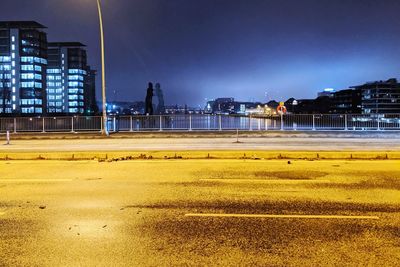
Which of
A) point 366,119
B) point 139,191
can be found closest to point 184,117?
point 366,119

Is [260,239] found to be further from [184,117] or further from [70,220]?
[184,117]

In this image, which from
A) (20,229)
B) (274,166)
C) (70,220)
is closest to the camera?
(20,229)

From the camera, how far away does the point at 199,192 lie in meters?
10.0

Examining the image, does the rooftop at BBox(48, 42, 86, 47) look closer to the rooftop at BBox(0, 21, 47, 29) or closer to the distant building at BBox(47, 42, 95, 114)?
the distant building at BBox(47, 42, 95, 114)

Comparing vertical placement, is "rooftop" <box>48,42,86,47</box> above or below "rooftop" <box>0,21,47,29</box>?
above

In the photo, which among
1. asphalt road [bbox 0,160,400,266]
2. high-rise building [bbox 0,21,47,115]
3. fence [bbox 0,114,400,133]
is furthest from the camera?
high-rise building [bbox 0,21,47,115]

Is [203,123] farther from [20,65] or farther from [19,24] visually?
[19,24]

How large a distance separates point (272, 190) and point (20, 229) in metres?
5.54

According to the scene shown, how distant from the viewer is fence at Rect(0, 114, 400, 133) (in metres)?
38.2

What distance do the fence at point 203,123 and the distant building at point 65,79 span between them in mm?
130638

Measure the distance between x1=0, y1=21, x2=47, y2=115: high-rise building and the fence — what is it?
10139 cm

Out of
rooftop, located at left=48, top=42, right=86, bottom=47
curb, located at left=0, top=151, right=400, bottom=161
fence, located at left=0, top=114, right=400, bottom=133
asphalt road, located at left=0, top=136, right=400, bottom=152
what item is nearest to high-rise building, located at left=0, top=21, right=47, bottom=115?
rooftop, located at left=48, top=42, right=86, bottom=47

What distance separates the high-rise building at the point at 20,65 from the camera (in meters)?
137

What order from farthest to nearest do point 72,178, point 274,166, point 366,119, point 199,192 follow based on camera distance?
1. point 366,119
2. point 274,166
3. point 72,178
4. point 199,192
